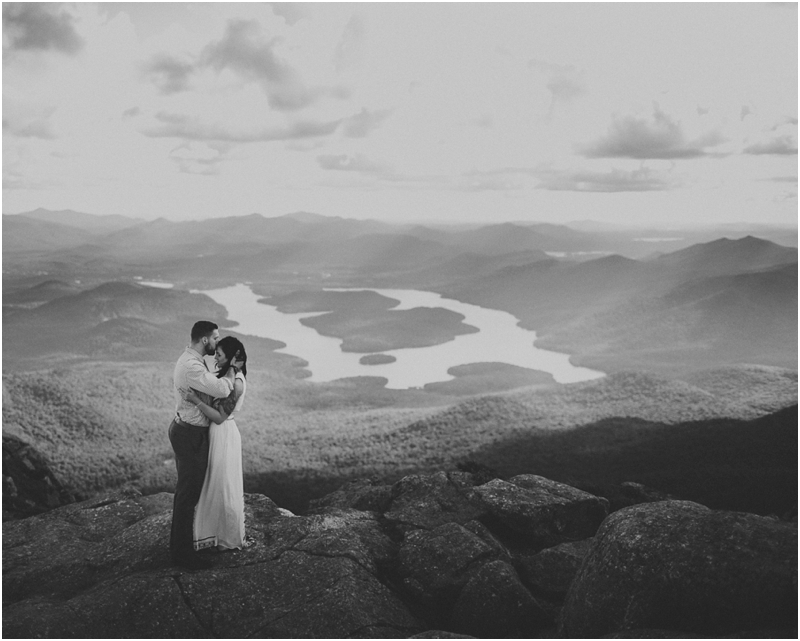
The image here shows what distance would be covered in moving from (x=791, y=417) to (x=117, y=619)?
4724cm

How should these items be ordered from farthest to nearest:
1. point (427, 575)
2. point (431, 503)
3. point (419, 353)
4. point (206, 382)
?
point (419, 353) < point (431, 503) < point (427, 575) < point (206, 382)

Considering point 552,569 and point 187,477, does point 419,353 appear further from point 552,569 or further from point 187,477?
point 187,477

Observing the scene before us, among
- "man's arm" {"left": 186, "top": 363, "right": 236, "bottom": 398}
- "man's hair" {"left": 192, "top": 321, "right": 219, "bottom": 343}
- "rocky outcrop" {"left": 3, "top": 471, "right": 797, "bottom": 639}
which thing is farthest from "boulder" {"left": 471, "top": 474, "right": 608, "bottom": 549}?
"man's hair" {"left": 192, "top": 321, "right": 219, "bottom": 343}

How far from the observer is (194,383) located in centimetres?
1012

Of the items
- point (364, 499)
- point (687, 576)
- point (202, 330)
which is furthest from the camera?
point (364, 499)

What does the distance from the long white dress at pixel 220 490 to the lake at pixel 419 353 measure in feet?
277

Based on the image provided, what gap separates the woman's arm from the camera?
33.7 feet

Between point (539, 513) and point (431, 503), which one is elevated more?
point (539, 513)

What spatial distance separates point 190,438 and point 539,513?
25.5 feet

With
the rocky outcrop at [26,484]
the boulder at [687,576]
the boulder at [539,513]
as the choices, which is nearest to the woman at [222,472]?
the boulder at [539,513]

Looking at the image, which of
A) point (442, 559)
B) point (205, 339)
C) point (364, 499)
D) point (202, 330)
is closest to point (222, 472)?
point (205, 339)

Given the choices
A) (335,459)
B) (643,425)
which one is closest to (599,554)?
(335,459)

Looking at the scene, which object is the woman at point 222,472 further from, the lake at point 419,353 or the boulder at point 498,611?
the lake at point 419,353

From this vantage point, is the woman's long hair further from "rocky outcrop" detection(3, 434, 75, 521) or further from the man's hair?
"rocky outcrop" detection(3, 434, 75, 521)
